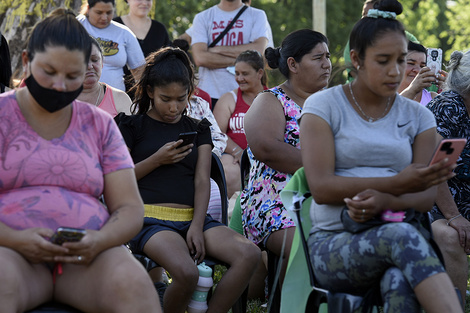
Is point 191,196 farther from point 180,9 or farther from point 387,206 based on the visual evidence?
point 180,9

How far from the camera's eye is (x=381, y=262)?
3.17 metres

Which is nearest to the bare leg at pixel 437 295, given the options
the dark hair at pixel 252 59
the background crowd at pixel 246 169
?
→ the background crowd at pixel 246 169

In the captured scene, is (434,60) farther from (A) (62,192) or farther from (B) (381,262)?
(A) (62,192)

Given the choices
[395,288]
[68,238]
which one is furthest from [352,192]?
[68,238]

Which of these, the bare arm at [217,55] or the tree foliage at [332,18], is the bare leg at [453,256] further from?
the tree foliage at [332,18]

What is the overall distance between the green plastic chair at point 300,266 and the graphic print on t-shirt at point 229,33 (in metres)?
4.25

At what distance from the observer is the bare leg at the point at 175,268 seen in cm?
396

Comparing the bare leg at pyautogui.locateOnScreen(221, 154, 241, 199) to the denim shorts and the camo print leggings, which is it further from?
the camo print leggings

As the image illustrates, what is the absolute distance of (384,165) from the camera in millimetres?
3512

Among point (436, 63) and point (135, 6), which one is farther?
point (135, 6)

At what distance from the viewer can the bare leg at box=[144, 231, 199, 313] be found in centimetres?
396

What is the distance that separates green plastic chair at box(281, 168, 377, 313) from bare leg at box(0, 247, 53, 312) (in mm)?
1125

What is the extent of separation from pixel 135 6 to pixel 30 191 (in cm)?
459

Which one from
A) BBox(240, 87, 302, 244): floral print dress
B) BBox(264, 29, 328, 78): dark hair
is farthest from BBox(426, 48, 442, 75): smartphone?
BBox(240, 87, 302, 244): floral print dress
